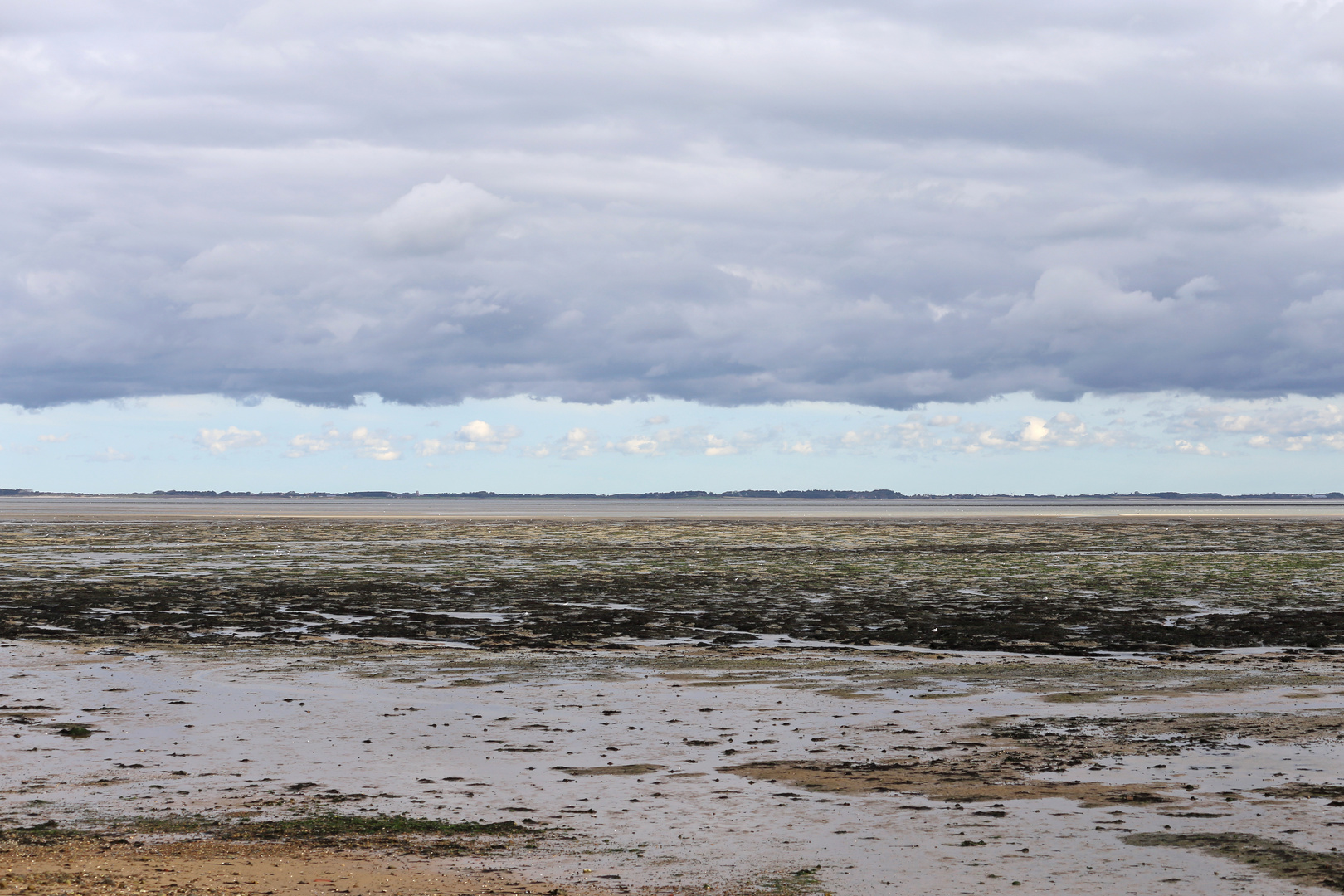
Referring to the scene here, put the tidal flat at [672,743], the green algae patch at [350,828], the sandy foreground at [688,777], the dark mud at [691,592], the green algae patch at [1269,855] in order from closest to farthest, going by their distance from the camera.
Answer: the green algae patch at [1269,855] < the sandy foreground at [688,777] < the tidal flat at [672,743] < the green algae patch at [350,828] < the dark mud at [691,592]

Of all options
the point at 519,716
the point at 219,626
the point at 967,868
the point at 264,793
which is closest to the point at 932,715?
the point at 519,716

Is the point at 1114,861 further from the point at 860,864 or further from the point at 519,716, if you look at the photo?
the point at 519,716

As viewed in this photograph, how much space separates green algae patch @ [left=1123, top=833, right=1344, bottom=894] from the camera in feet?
30.1

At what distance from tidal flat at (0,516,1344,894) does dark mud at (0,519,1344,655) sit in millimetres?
270

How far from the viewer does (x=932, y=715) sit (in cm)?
1612

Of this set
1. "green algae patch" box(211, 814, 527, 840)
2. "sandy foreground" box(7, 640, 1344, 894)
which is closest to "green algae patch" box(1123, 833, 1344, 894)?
"sandy foreground" box(7, 640, 1344, 894)

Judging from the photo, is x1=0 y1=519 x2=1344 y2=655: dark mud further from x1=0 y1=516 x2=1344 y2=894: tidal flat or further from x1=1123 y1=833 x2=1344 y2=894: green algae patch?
x1=1123 y1=833 x2=1344 y2=894: green algae patch

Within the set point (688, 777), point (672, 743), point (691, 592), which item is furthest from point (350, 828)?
point (691, 592)

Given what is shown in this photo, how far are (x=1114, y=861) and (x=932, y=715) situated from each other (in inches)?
255

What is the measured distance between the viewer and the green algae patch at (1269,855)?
9164mm

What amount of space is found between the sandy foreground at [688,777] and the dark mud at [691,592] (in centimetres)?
576

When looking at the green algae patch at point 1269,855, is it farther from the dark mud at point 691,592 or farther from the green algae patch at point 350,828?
the dark mud at point 691,592

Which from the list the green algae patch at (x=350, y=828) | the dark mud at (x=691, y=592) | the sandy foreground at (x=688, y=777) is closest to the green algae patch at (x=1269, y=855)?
the sandy foreground at (x=688, y=777)

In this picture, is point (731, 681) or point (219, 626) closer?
point (731, 681)
